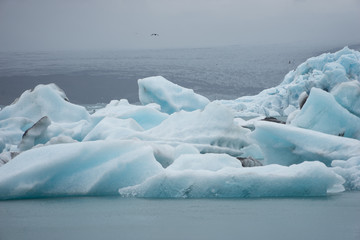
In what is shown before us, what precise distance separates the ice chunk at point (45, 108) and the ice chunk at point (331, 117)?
171 inches

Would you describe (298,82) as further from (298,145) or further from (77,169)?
(77,169)

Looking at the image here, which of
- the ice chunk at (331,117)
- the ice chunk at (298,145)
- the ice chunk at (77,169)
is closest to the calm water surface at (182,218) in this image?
the ice chunk at (77,169)

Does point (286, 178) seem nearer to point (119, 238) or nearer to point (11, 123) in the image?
point (119, 238)

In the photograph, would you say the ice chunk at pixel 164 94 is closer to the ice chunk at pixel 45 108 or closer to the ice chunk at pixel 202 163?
the ice chunk at pixel 45 108

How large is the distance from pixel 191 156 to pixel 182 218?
4.04 feet

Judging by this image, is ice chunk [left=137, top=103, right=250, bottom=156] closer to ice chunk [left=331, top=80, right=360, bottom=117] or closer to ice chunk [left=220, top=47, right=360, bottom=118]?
ice chunk [left=331, top=80, right=360, bottom=117]

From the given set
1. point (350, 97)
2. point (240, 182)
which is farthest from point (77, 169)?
point (350, 97)

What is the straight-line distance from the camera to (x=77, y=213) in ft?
11.5

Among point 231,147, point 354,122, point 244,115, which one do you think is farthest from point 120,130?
point 244,115

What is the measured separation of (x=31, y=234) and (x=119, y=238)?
0.57 m

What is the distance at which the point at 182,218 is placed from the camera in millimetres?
3297

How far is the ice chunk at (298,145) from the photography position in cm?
508

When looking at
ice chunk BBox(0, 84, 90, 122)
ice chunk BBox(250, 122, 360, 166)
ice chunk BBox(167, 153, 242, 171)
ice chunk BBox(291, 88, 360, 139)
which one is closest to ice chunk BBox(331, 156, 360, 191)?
ice chunk BBox(250, 122, 360, 166)

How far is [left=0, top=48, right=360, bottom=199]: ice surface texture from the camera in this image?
4.01 m
